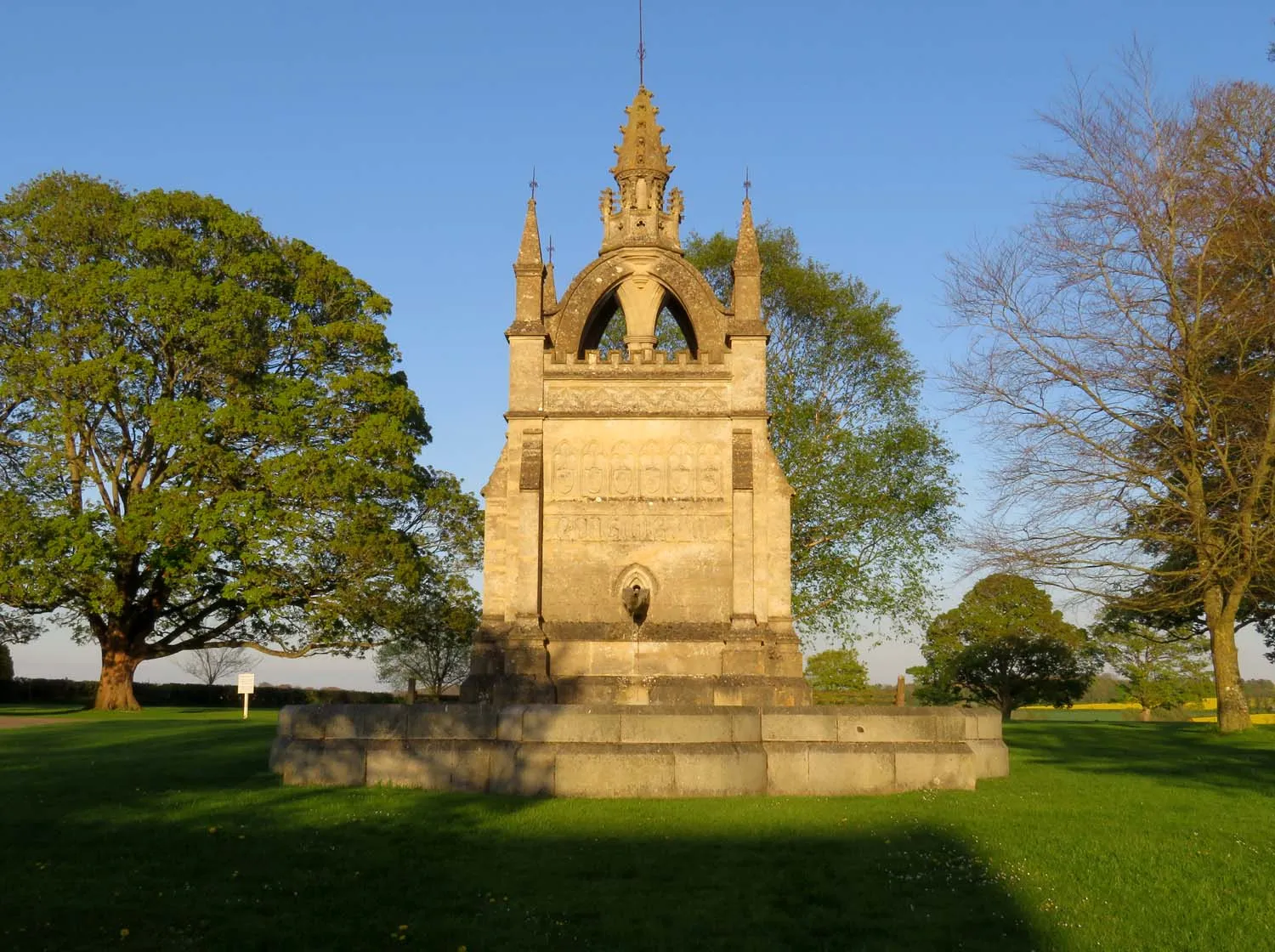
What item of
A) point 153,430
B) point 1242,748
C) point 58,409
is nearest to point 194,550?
point 153,430

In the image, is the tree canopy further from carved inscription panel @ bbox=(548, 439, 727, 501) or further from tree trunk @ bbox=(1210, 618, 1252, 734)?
carved inscription panel @ bbox=(548, 439, 727, 501)

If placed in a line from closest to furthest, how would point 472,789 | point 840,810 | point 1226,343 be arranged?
point 840,810 < point 472,789 < point 1226,343

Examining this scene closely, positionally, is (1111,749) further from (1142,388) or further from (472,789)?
(472,789)

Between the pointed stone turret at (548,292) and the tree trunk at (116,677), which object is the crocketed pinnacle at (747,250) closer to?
the pointed stone turret at (548,292)

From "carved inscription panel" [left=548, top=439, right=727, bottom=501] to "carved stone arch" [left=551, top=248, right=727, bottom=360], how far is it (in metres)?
2.10

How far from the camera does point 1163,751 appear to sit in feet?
78.2

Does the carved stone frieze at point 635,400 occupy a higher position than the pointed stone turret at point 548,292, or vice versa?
the pointed stone turret at point 548,292

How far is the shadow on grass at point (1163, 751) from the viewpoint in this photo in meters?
18.5

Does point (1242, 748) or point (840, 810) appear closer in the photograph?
point (840, 810)

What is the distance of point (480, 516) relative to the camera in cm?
4047

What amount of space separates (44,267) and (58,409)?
5.01m

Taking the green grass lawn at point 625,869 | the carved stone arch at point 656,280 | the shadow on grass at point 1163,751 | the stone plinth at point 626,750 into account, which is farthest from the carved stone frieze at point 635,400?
the green grass lawn at point 625,869

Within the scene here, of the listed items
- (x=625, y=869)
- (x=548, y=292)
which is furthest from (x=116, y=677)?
(x=625, y=869)

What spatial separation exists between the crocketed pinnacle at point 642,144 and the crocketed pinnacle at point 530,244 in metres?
2.23
